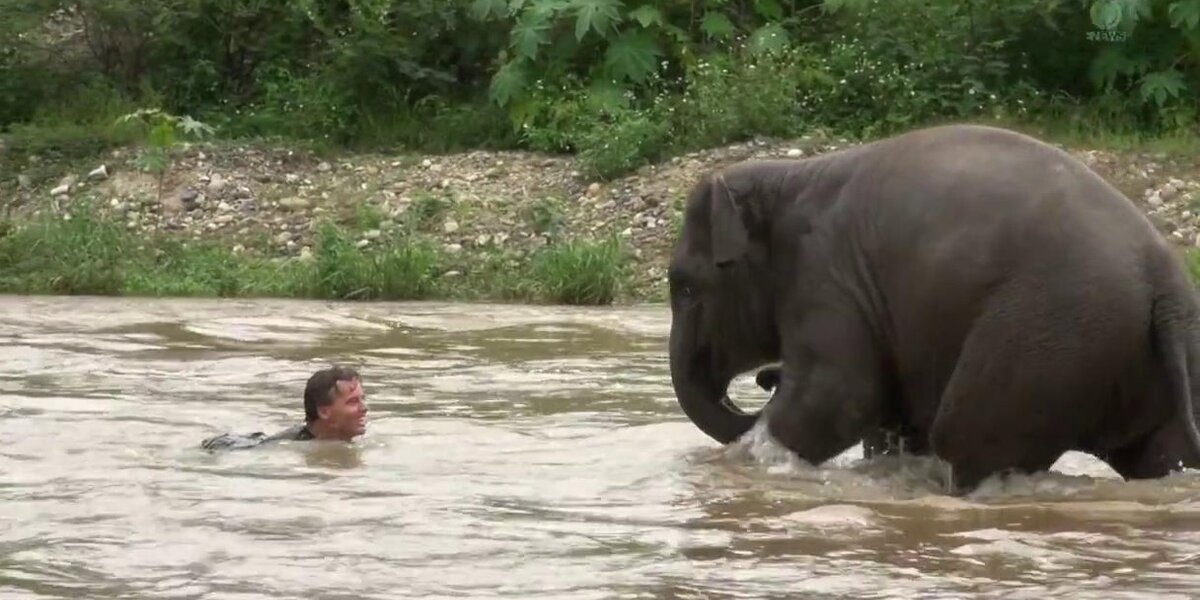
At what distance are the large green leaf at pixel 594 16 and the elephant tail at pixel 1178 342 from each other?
12.5m

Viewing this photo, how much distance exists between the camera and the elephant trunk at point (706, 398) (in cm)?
816

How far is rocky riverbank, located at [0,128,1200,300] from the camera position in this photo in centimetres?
1731

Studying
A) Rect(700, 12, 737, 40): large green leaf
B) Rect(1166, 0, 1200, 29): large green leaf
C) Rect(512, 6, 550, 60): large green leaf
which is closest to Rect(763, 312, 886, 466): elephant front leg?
Rect(1166, 0, 1200, 29): large green leaf

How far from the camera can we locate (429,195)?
18.5 meters

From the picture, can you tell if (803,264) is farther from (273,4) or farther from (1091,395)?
(273,4)

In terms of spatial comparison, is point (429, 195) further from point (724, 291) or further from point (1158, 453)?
point (1158, 453)

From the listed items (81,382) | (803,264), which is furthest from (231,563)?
(81,382)

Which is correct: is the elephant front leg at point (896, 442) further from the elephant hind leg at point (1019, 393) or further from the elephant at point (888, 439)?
the elephant hind leg at point (1019, 393)

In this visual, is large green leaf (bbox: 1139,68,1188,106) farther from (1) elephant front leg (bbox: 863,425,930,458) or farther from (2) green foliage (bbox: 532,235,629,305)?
(1) elephant front leg (bbox: 863,425,930,458)

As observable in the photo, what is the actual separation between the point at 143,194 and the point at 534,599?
14.4 metres

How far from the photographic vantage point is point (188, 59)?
868 inches

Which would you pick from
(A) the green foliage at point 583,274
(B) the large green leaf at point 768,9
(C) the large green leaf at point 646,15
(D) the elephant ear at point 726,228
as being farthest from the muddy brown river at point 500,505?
(B) the large green leaf at point 768,9

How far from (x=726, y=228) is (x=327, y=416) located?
2122 millimetres

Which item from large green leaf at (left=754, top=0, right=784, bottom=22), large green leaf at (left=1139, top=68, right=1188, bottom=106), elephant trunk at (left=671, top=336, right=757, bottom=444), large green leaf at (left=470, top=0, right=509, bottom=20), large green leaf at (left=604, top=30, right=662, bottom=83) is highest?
large green leaf at (left=754, top=0, right=784, bottom=22)
